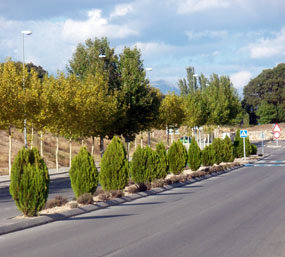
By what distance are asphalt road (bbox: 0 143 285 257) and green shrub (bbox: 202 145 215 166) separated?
17.9m

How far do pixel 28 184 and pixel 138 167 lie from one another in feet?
32.9

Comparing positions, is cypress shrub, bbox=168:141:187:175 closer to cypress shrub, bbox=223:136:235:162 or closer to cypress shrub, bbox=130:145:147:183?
cypress shrub, bbox=130:145:147:183

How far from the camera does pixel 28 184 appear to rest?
13391mm

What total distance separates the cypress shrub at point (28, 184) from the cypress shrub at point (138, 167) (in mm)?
9574

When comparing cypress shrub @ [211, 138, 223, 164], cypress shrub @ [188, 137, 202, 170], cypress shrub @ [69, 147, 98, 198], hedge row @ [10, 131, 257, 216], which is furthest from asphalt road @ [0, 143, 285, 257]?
cypress shrub @ [211, 138, 223, 164]

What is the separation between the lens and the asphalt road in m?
9.52

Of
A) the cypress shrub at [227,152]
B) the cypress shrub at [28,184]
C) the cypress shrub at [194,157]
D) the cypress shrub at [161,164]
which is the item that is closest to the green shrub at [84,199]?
the cypress shrub at [28,184]

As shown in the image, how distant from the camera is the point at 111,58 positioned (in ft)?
142

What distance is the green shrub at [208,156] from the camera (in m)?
35.9

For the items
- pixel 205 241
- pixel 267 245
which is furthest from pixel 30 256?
pixel 267 245

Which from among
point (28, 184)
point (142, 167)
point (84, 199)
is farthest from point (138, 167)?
point (28, 184)

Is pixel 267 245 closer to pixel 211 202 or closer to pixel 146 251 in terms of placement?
pixel 146 251

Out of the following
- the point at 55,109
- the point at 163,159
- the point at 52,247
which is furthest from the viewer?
the point at 55,109

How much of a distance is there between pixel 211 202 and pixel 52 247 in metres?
8.17
